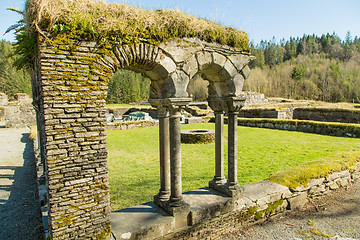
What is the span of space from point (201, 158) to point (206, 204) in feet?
16.7

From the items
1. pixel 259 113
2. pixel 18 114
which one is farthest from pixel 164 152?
pixel 18 114

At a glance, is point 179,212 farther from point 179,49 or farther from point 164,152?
point 179,49

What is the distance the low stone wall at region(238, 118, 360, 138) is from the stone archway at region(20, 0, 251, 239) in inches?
515

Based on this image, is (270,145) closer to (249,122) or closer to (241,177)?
(241,177)

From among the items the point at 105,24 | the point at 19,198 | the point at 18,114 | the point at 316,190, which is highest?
the point at 105,24

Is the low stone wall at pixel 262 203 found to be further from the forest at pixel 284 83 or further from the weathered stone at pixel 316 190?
the forest at pixel 284 83

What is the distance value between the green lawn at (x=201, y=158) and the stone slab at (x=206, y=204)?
4.72 feet

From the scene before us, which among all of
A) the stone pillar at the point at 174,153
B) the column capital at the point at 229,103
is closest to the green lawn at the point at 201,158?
the stone pillar at the point at 174,153

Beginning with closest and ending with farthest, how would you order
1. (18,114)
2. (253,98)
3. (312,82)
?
(18,114) → (253,98) → (312,82)

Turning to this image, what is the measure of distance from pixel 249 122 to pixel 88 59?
17.7 meters

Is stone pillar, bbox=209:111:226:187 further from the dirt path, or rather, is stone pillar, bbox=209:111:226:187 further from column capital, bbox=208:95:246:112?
the dirt path

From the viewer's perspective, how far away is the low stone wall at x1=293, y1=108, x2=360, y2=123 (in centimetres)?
1700

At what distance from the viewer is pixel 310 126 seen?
15734mm

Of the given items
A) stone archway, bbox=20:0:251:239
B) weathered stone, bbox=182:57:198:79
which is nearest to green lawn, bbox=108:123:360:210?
stone archway, bbox=20:0:251:239
